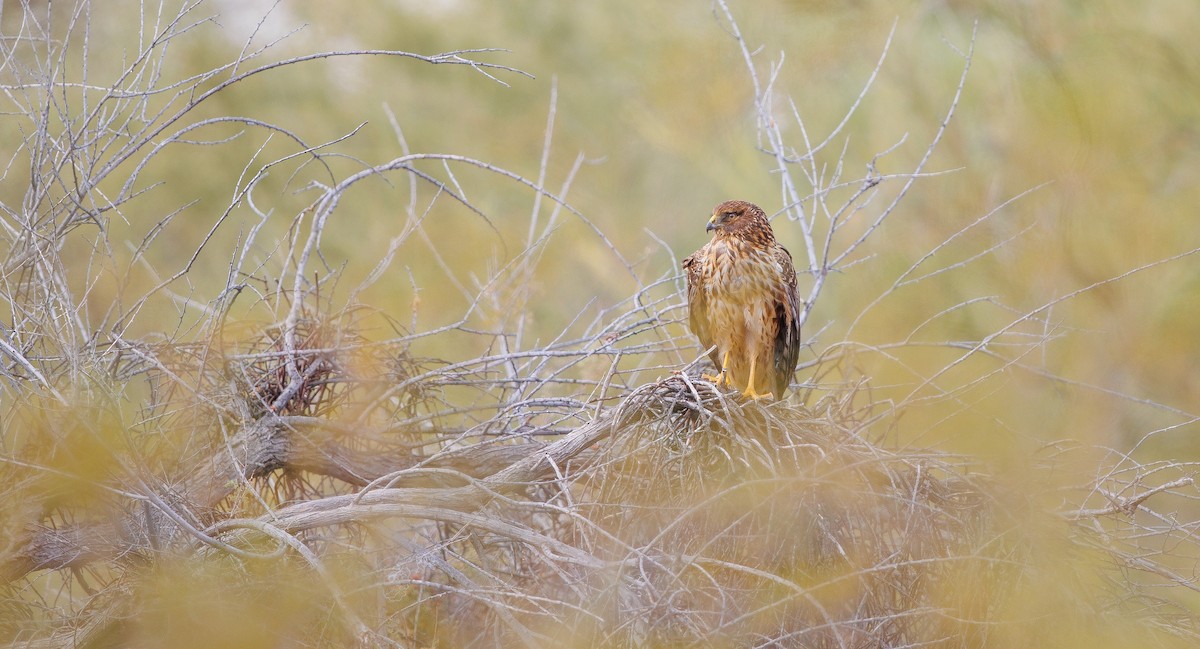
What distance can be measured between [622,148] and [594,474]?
9362mm

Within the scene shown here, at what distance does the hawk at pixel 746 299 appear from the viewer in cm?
346

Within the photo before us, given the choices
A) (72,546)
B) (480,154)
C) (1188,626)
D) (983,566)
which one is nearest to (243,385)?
(72,546)

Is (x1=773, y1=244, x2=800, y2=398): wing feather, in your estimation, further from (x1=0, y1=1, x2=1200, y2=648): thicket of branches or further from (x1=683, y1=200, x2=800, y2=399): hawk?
(x1=0, y1=1, x2=1200, y2=648): thicket of branches

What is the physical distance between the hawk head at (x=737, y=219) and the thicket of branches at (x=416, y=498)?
52 centimetres

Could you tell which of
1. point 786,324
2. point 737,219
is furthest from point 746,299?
point 737,219

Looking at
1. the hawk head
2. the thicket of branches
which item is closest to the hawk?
the hawk head

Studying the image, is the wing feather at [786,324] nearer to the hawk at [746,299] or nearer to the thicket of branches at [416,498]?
the hawk at [746,299]

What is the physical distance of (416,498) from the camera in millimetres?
2707

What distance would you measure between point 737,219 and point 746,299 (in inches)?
10.5

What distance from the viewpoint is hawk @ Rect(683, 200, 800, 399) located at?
3463 millimetres

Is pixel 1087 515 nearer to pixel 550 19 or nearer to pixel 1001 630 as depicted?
pixel 1001 630

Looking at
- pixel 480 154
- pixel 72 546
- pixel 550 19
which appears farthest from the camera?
pixel 550 19

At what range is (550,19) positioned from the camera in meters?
12.4

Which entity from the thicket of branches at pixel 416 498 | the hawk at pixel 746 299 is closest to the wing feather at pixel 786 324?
the hawk at pixel 746 299
